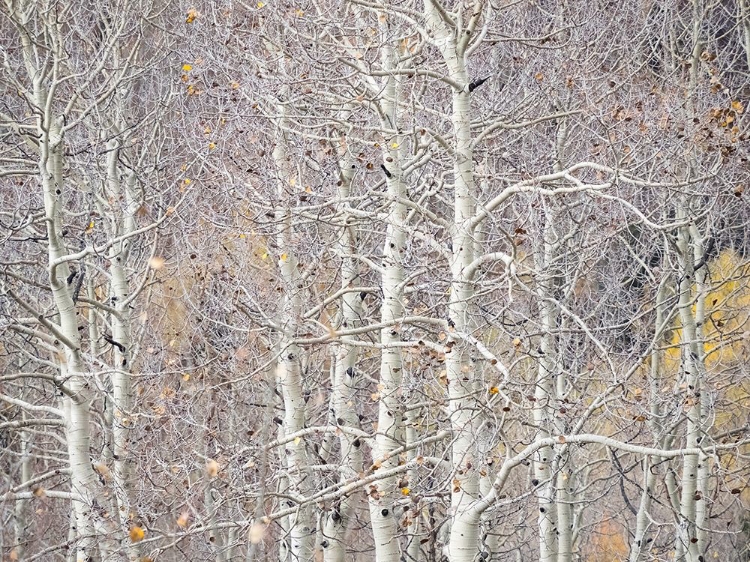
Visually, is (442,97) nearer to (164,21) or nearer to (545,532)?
(164,21)

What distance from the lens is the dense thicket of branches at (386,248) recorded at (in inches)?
316

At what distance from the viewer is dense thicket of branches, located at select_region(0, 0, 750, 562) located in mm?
8039

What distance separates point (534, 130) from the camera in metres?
12.8

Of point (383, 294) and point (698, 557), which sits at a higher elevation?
point (383, 294)

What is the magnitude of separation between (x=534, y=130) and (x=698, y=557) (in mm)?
5462

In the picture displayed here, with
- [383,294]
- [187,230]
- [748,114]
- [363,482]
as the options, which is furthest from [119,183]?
[748,114]

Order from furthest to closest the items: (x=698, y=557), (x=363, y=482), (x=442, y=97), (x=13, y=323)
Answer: (x=442, y=97), (x=698, y=557), (x=13, y=323), (x=363, y=482)

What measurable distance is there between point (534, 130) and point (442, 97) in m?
1.29

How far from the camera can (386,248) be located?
30.7ft

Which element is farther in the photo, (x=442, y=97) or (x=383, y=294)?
(x=442, y=97)

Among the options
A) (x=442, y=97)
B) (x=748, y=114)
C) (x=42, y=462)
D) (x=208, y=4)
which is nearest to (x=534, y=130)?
(x=442, y=97)

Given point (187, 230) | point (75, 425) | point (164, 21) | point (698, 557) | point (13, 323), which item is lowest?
point (698, 557)

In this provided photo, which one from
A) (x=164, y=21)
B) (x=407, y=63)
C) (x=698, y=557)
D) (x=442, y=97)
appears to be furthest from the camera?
(x=164, y=21)

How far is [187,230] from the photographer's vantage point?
12.2 metres
